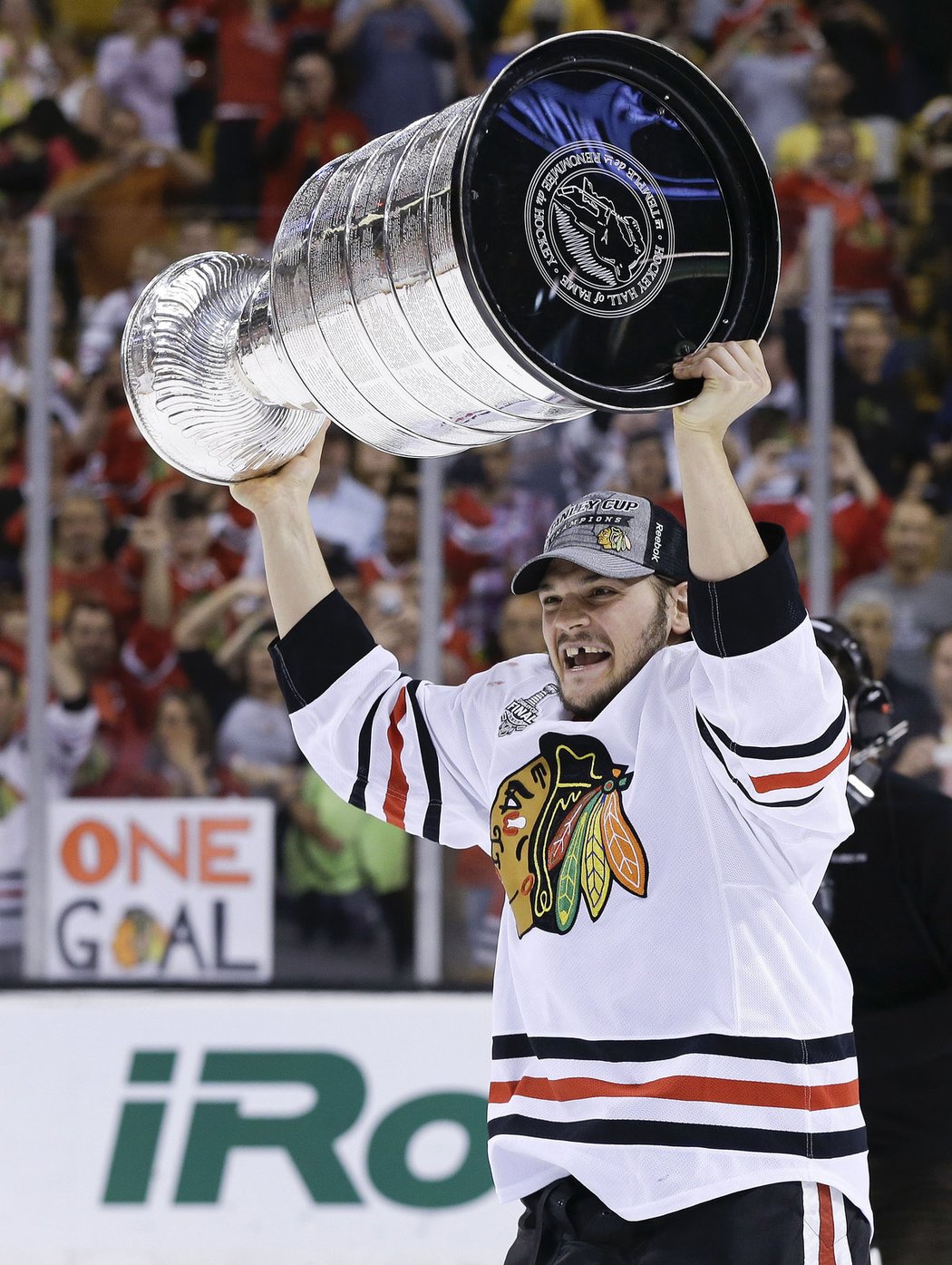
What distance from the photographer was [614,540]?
2156 millimetres

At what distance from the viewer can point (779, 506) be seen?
453cm

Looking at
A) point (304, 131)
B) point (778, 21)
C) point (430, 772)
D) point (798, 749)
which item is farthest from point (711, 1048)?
point (778, 21)

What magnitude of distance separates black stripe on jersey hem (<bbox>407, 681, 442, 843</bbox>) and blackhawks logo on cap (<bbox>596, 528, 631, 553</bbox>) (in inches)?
15.3

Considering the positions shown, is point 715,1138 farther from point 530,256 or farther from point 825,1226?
point 530,256

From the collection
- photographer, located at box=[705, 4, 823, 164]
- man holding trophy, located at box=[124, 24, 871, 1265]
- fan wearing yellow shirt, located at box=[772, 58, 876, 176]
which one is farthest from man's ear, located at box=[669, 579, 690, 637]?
photographer, located at box=[705, 4, 823, 164]

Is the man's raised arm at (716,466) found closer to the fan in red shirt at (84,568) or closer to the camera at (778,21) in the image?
the fan in red shirt at (84,568)

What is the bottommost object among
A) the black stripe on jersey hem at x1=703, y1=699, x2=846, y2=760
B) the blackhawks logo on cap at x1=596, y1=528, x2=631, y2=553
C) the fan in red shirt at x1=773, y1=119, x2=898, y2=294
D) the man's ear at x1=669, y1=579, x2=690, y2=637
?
the black stripe on jersey hem at x1=703, y1=699, x2=846, y2=760

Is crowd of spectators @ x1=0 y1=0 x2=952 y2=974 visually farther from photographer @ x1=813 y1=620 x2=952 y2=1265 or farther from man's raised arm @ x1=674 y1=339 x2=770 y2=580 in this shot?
man's raised arm @ x1=674 y1=339 x2=770 y2=580

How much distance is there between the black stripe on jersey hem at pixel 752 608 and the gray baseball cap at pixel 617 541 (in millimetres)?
354

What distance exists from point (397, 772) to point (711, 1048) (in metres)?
0.65

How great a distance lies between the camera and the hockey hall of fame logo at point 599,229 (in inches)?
67.4

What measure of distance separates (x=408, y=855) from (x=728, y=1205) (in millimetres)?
2658

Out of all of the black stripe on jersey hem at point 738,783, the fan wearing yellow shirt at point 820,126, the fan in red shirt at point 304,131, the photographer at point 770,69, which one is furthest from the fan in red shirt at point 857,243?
the black stripe on jersey hem at point 738,783

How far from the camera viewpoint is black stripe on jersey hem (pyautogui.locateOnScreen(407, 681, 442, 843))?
2.33 meters
